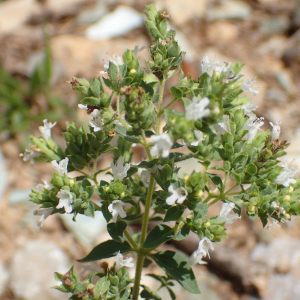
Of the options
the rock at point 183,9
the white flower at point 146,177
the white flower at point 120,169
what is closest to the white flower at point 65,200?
the white flower at point 120,169

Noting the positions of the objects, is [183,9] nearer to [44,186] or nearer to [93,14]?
[93,14]

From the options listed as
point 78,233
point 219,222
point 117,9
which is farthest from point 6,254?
point 117,9

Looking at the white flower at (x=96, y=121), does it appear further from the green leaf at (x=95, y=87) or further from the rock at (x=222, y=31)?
the rock at (x=222, y=31)

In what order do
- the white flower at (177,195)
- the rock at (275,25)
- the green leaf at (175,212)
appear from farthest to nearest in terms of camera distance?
the rock at (275,25)
the green leaf at (175,212)
the white flower at (177,195)

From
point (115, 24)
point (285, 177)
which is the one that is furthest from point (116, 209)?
point (115, 24)

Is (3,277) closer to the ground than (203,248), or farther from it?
farther from it

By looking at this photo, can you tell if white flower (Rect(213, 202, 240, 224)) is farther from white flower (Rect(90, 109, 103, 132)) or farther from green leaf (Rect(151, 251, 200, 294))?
white flower (Rect(90, 109, 103, 132))
